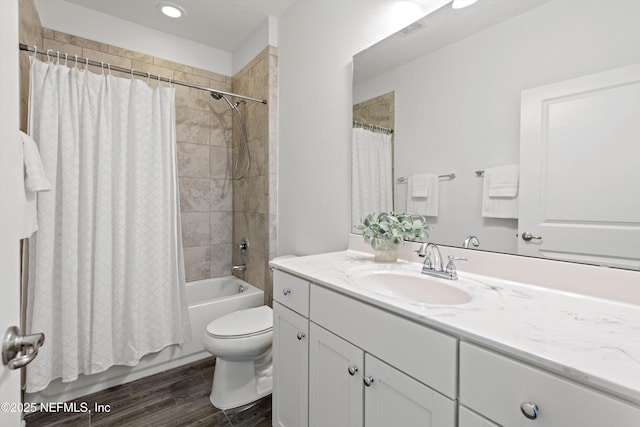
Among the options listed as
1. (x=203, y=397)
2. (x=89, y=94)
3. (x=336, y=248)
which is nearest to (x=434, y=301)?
(x=336, y=248)

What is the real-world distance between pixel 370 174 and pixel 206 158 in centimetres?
169

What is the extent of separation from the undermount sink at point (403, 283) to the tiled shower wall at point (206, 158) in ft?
4.00

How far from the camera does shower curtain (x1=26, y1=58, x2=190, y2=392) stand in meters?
1.69

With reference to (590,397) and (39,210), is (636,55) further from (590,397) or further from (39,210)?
(39,210)

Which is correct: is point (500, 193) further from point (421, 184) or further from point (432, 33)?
point (432, 33)

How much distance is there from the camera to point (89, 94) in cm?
186

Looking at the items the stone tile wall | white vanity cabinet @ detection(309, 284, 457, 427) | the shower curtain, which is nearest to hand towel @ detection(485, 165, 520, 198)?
white vanity cabinet @ detection(309, 284, 457, 427)

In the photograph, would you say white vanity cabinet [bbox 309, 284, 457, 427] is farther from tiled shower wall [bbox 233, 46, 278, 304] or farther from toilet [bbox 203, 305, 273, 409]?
tiled shower wall [bbox 233, 46, 278, 304]

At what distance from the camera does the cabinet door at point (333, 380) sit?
1.00 m

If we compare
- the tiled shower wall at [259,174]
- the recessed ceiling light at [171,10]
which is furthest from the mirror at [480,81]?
the recessed ceiling light at [171,10]

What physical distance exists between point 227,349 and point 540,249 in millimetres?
1529

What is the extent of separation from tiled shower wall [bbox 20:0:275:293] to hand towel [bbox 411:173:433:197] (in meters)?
1.23

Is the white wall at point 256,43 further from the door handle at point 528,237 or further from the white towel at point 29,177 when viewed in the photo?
the door handle at point 528,237

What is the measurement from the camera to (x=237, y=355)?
65.8 inches
